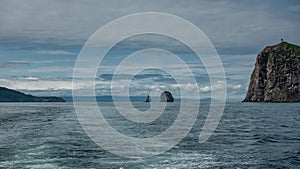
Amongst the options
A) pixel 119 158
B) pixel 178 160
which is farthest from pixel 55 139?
pixel 178 160

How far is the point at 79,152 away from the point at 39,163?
6.06 metres

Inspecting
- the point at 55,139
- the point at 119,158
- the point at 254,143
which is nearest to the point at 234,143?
the point at 254,143

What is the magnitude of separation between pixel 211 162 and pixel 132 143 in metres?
14.5

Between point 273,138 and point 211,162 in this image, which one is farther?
point 273,138

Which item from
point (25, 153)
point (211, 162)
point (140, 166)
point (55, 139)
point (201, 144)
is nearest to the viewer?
point (140, 166)

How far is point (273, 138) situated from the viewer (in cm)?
5206

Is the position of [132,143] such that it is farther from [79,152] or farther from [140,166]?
[140,166]

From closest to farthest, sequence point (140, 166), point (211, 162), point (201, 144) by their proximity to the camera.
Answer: point (140, 166), point (211, 162), point (201, 144)

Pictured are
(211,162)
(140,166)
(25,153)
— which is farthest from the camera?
(25,153)

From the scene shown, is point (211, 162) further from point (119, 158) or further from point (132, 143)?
point (132, 143)

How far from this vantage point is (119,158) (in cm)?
3547

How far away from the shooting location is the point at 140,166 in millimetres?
31984

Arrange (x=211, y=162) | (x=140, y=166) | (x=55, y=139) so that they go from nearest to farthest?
(x=140, y=166), (x=211, y=162), (x=55, y=139)

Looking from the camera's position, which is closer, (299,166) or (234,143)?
(299,166)
